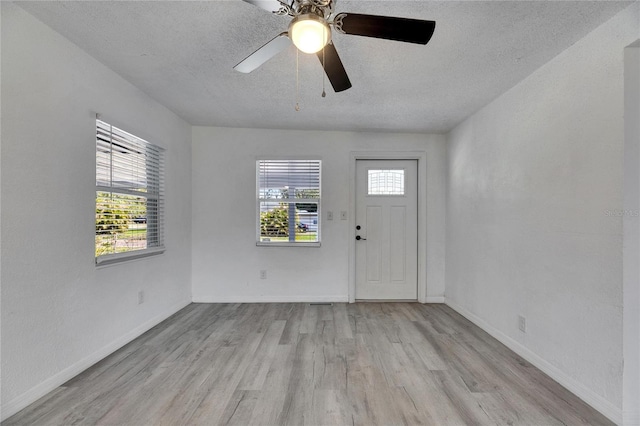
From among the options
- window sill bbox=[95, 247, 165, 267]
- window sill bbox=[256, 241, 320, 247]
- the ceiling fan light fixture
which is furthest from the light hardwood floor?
the ceiling fan light fixture

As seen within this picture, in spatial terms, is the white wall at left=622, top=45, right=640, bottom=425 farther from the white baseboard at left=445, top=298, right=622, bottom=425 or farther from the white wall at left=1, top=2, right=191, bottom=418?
the white wall at left=1, top=2, right=191, bottom=418

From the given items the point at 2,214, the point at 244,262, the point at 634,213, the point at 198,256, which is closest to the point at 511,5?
the point at 634,213

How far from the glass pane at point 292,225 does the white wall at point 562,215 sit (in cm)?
→ 200

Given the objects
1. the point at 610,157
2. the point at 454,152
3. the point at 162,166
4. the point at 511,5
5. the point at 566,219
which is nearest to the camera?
the point at 511,5

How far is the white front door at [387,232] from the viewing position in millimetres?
3992

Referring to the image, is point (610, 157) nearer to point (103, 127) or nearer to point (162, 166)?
point (103, 127)

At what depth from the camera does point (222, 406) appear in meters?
1.75

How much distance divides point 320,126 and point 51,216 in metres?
2.80

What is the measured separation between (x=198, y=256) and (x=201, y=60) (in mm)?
2507

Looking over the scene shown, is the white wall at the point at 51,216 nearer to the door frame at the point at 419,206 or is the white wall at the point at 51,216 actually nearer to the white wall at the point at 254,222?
the white wall at the point at 254,222

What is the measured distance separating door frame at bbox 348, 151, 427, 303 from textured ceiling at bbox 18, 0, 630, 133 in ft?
2.51

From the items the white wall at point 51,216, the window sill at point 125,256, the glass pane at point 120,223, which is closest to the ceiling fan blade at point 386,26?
the white wall at point 51,216

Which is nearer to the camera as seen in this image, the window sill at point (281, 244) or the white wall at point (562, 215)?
the white wall at point (562, 215)

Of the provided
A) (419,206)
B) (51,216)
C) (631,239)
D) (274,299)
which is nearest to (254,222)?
(274,299)
